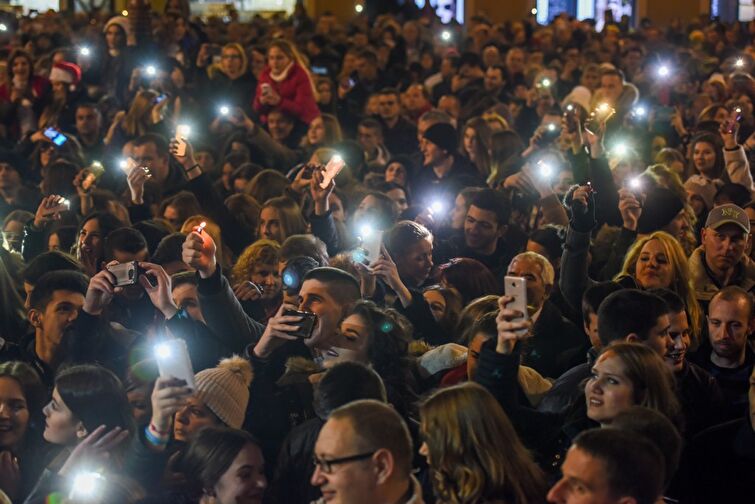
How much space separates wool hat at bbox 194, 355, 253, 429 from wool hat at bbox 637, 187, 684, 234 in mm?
3370

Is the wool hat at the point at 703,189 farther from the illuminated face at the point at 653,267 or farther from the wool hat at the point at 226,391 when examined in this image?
the wool hat at the point at 226,391

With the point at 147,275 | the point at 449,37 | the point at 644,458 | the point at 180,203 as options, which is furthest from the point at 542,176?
the point at 449,37

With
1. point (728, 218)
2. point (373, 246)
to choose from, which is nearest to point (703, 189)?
point (728, 218)

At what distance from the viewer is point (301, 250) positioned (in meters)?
7.46

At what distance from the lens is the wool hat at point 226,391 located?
18.4ft

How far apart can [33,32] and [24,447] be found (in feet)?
47.3

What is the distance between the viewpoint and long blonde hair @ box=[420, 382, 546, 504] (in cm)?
450

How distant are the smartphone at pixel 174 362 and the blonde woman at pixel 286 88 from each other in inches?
331

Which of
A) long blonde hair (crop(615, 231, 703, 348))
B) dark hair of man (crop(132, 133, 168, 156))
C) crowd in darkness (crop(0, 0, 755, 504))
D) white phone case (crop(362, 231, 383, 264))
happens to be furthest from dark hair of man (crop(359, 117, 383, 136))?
white phone case (crop(362, 231, 383, 264))

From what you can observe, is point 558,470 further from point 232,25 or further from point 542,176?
point 232,25

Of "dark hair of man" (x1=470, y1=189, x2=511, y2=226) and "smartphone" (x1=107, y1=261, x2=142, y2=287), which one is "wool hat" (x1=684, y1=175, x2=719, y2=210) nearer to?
"dark hair of man" (x1=470, y1=189, x2=511, y2=226)

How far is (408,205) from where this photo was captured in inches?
406

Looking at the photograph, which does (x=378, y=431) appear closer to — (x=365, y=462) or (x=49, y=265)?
(x=365, y=462)

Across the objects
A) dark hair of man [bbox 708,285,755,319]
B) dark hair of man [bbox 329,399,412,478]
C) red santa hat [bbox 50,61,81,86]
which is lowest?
dark hair of man [bbox 708,285,755,319]
